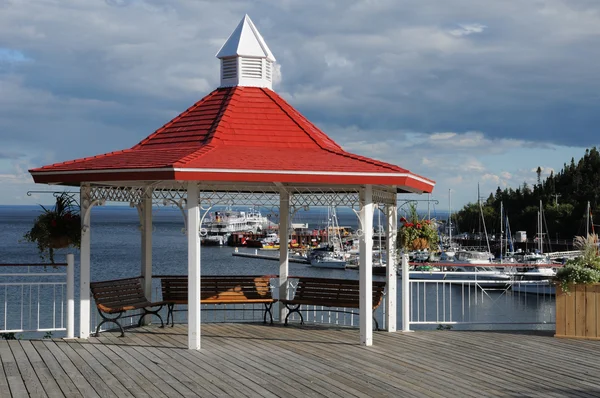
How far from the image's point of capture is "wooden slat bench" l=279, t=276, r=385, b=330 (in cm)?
1038

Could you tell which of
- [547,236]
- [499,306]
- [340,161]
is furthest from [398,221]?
[547,236]

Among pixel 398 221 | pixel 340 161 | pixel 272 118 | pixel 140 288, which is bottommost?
pixel 140 288

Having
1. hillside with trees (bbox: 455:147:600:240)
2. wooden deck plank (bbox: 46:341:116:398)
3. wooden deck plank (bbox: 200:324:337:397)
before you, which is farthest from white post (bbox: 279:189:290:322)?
hillside with trees (bbox: 455:147:600:240)

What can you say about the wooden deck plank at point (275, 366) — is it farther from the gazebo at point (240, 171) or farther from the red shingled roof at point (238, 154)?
the red shingled roof at point (238, 154)

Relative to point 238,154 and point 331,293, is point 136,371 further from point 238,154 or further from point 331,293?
point 331,293

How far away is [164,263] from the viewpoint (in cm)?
5816

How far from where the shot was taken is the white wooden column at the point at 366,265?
30.1 ft

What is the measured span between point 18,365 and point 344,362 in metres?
3.62

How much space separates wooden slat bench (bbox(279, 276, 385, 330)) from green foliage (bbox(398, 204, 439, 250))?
28.1 inches

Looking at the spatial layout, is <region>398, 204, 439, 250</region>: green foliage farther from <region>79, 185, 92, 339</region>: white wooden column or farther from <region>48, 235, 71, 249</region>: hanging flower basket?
<region>48, 235, 71, 249</region>: hanging flower basket

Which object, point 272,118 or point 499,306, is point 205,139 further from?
point 499,306

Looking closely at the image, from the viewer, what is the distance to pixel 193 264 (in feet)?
29.0

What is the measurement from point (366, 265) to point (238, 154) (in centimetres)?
220

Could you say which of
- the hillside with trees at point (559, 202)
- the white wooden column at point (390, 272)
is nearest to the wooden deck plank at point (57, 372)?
the white wooden column at point (390, 272)
